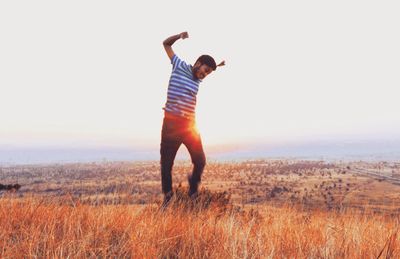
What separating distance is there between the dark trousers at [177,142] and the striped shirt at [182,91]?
118 millimetres

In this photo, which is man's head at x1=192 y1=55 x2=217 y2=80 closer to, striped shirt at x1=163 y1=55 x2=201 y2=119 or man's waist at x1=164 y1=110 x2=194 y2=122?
striped shirt at x1=163 y1=55 x2=201 y2=119

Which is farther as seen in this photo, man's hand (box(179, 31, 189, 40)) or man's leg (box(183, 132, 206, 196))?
man's leg (box(183, 132, 206, 196))

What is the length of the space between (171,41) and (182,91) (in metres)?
0.82

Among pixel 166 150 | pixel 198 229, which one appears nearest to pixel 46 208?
pixel 198 229

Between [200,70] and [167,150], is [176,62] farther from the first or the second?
[167,150]

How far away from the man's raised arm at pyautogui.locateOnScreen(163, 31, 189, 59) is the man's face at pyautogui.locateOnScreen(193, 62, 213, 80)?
458 millimetres

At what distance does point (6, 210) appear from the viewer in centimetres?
437

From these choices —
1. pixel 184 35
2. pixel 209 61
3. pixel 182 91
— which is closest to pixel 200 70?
pixel 209 61

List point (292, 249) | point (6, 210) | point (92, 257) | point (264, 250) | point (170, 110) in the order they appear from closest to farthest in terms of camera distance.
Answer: point (92, 257) < point (264, 250) < point (292, 249) < point (6, 210) < point (170, 110)

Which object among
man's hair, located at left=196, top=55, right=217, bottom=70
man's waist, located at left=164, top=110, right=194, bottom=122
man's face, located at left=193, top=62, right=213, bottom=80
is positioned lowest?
man's waist, located at left=164, top=110, right=194, bottom=122

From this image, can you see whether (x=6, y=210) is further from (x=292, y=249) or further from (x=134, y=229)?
(x=292, y=249)

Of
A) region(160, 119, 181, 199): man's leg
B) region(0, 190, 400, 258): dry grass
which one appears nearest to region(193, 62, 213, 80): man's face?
region(160, 119, 181, 199): man's leg

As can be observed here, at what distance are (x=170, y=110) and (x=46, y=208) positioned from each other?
2398mm

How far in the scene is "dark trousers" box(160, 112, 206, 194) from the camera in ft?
20.2
